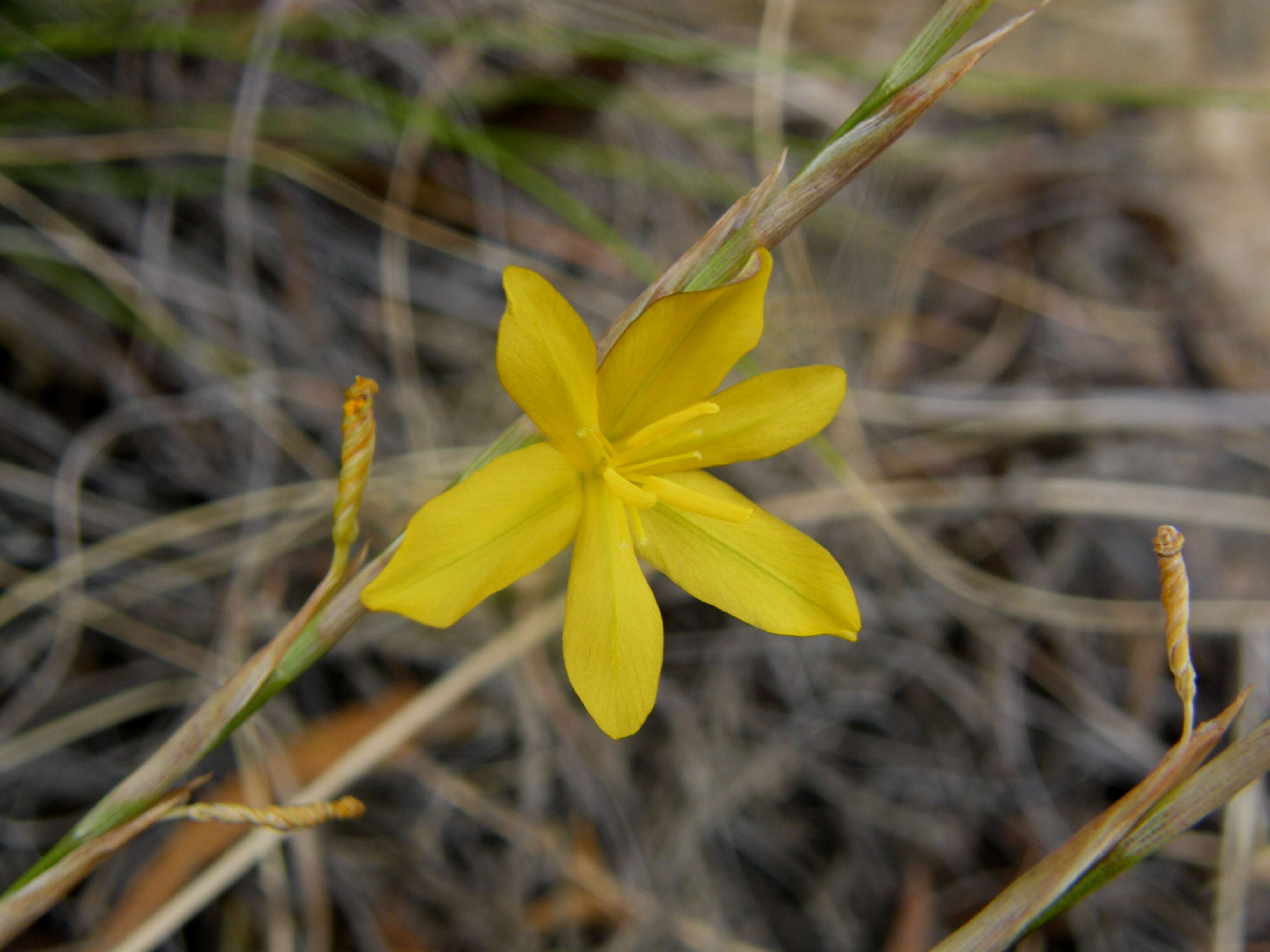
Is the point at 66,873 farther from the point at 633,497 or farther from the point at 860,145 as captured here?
the point at 860,145

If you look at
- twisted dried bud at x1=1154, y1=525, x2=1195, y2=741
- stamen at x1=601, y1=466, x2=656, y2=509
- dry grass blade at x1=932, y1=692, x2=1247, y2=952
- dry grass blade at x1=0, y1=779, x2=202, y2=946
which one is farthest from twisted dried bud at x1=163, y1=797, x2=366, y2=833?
twisted dried bud at x1=1154, y1=525, x2=1195, y2=741

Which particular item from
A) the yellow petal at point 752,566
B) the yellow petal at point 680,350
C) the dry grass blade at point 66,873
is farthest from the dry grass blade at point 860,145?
the dry grass blade at point 66,873

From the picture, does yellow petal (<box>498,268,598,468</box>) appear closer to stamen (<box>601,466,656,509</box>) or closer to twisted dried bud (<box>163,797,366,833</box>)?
stamen (<box>601,466,656,509</box>)

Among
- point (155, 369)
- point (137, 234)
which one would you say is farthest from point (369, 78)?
point (155, 369)

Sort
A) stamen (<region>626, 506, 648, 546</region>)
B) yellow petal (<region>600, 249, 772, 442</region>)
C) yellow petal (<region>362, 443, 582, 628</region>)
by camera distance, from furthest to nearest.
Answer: stamen (<region>626, 506, 648, 546</region>) → yellow petal (<region>600, 249, 772, 442</region>) → yellow petal (<region>362, 443, 582, 628</region>)

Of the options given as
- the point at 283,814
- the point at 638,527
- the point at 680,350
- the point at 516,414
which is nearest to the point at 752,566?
the point at 638,527

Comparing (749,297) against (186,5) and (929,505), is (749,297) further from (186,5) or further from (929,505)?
(186,5)

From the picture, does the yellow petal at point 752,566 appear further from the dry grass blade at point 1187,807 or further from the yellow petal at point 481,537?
the dry grass blade at point 1187,807
